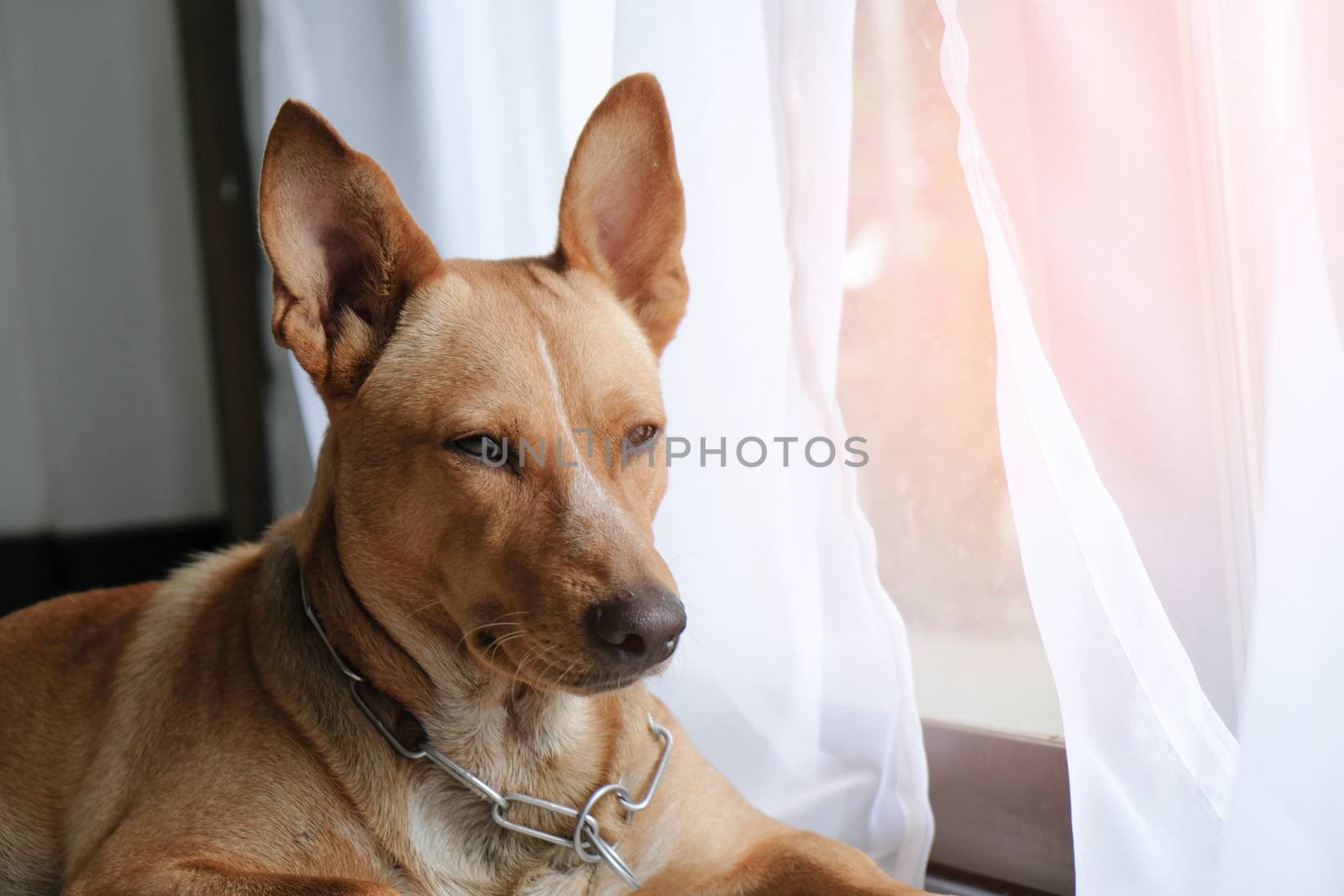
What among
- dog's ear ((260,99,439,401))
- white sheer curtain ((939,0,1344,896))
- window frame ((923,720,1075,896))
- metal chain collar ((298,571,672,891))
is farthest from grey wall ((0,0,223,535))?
white sheer curtain ((939,0,1344,896))

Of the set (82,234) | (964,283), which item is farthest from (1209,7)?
(82,234)

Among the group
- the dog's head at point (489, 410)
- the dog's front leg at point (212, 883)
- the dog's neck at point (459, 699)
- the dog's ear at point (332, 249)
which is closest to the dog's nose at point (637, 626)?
the dog's head at point (489, 410)

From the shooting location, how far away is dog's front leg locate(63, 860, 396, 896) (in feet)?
4.00

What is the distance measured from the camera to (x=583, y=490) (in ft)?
4.40

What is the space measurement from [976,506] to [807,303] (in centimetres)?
50

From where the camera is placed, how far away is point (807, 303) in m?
1.80

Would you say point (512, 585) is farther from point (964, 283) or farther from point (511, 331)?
point (964, 283)

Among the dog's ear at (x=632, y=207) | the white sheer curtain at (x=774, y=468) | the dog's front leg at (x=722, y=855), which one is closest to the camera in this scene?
the dog's front leg at (x=722, y=855)

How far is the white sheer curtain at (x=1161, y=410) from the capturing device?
3.97 ft

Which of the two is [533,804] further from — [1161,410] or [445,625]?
[1161,410]

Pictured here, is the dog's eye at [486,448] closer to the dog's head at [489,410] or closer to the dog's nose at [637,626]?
the dog's head at [489,410]

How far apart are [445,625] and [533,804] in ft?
0.89

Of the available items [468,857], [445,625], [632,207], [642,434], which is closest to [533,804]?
[468,857]

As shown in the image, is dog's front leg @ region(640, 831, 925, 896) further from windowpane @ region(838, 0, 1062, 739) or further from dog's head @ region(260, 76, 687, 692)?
windowpane @ region(838, 0, 1062, 739)
